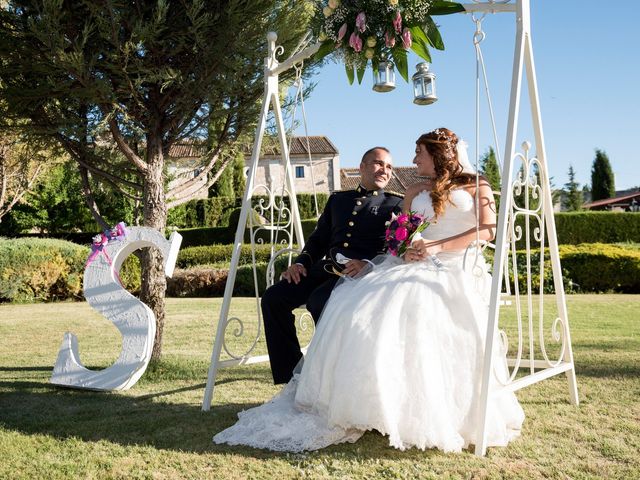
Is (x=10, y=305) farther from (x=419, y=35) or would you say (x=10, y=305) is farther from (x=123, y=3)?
(x=419, y=35)

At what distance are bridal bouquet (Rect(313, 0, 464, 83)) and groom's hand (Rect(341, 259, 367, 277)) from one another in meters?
1.33

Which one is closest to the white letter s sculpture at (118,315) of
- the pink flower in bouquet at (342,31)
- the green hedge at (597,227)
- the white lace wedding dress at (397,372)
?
the white lace wedding dress at (397,372)

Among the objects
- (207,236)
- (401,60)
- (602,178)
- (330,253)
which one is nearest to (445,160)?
(401,60)

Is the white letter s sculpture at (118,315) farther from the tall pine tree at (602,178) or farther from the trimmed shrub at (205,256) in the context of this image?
the tall pine tree at (602,178)

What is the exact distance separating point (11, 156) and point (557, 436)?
49.0ft

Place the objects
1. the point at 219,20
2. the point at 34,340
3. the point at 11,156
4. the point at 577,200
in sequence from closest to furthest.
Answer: the point at 219,20 < the point at 34,340 < the point at 11,156 < the point at 577,200

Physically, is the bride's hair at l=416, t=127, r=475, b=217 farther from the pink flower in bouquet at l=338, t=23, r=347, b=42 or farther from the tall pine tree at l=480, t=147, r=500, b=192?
the tall pine tree at l=480, t=147, r=500, b=192

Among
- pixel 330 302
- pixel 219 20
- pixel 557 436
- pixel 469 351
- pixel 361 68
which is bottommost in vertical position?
pixel 557 436

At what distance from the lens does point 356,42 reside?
405cm

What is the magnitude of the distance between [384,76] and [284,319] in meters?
1.92

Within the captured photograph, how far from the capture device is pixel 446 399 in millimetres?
3404

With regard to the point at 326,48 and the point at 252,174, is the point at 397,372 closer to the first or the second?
the point at 252,174

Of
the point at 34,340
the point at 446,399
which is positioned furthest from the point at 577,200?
the point at 446,399

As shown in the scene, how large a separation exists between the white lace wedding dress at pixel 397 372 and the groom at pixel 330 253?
0.73 metres
